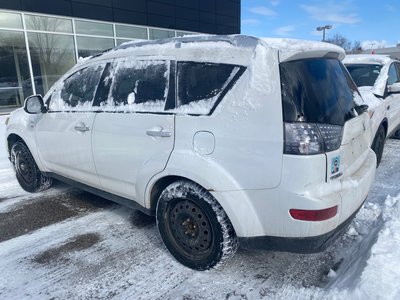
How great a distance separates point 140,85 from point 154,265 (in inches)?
64.0

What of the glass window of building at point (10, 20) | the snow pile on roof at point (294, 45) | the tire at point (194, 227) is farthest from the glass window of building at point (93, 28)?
the snow pile on roof at point (294, 45)

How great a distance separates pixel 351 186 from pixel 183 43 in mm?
1755

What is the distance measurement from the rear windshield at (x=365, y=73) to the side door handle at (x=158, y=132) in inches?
172

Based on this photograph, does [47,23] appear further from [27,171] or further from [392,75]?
[392,75]

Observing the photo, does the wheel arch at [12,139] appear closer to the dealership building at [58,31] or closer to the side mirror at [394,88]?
the side mirror at [394,88]

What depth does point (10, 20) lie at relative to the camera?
458 inches

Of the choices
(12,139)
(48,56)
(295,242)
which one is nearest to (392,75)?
(295,242)

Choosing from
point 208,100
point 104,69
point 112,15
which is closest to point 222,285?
point 208,100

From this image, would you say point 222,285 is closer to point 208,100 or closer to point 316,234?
point 316,234

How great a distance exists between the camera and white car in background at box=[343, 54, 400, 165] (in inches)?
191

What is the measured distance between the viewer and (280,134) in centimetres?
214

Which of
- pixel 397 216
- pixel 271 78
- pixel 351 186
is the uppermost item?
pixel 271 78

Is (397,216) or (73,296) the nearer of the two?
(73,296)

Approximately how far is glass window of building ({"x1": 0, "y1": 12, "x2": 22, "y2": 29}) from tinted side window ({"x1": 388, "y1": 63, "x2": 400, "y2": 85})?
477 inches
